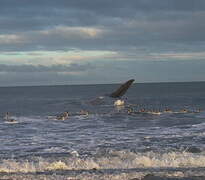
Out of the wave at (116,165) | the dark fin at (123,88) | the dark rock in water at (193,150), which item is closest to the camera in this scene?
the wave at (116,165)

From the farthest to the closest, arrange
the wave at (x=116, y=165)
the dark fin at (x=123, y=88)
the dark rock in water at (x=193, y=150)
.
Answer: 1. the dark fin at (x=123, y=88)
2. the dark rock in water at (x=193, y=150)
3. the wave at (x=116, y=165)

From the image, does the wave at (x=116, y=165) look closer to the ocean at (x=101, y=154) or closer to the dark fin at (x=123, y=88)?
the ocean at (x=101, y=154)

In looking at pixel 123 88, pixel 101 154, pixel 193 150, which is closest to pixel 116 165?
pixel 101 154

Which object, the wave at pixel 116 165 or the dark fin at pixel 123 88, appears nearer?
the wave at pixel 116 165

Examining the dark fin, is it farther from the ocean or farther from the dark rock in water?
the dark rock in water

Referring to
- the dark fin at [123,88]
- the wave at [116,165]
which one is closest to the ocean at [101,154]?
the wave at [116,165]

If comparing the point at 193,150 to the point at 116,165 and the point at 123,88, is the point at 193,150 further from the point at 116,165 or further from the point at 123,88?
the point at 123,88

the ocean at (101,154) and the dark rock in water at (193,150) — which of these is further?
the dark rock in water at (193,150)

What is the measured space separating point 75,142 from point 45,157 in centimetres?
546

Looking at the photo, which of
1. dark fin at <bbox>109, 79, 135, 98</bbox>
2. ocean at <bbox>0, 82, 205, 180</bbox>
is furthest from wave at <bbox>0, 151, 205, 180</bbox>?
dark fin at <bbox>109, 79, 135, 98</bbox>

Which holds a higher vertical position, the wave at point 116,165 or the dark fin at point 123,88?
the dark fin at point 123,88

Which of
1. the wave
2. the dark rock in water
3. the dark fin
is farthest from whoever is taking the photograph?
the dark fin

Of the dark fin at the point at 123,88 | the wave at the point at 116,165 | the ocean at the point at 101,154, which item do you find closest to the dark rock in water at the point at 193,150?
the ocean at the point at 101,154

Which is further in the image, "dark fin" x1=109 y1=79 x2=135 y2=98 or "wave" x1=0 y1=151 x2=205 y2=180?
"dark fin" x1=109 y1=79 x2=135 y2=98
